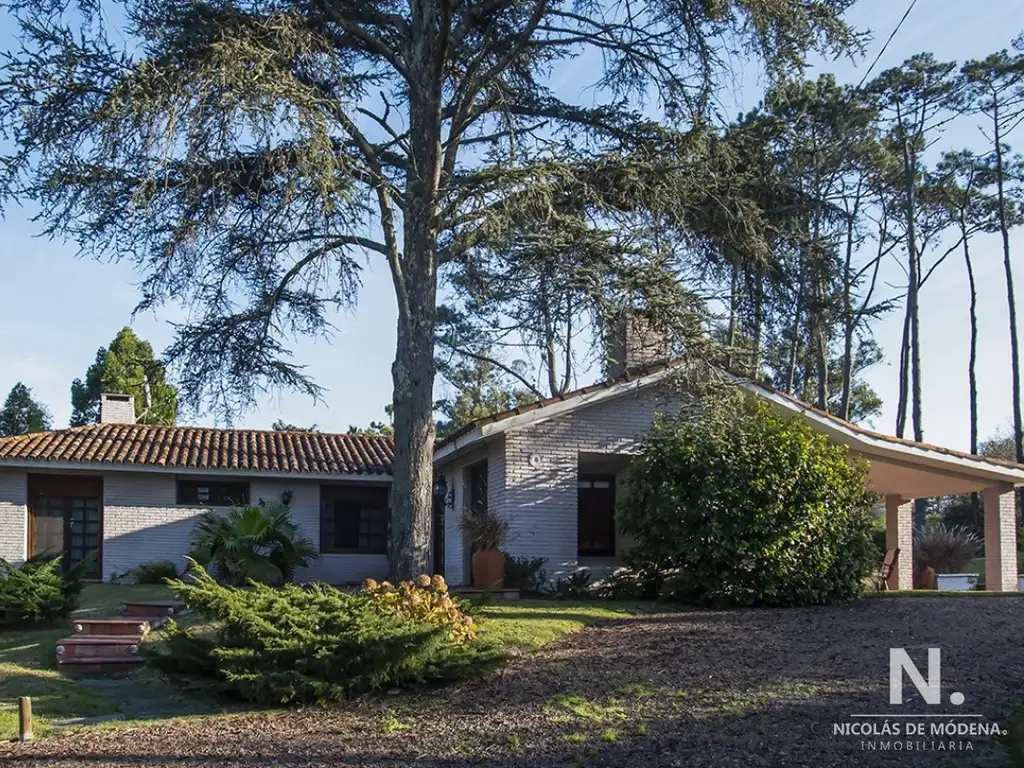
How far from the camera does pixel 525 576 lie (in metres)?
18.7

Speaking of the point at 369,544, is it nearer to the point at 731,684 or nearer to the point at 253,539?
the point at 253,539

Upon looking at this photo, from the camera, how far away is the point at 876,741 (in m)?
8.23

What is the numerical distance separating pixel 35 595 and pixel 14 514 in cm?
805

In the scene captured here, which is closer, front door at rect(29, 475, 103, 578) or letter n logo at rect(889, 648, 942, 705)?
letter n logo at rect(889, 648, 942, 705)

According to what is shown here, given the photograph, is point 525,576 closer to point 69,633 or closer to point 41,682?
point 69,633

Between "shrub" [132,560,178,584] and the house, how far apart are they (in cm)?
58

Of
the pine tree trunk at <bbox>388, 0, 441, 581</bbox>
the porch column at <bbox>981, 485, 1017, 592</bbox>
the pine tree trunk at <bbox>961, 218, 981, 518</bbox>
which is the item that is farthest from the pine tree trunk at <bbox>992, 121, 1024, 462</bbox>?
the pine tree trunk at <bbox>388, 0, 441, 581</bbox>

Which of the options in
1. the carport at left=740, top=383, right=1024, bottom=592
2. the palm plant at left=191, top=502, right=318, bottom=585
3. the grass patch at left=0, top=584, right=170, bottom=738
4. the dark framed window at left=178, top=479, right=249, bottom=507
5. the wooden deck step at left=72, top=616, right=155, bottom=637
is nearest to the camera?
the grass patch at left=0, top=584, right=170, bottom=738

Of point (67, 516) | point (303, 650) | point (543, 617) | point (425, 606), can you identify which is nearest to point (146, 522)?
point (67, 516)

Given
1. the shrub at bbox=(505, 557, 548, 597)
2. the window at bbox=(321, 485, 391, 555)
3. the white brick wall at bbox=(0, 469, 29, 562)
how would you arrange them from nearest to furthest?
1. the shrub at bbox=(505, 557, 548, 597)
2. the white brick wall at bbox=(0, 469, 29, 562)
3. the window at bbox=(321, 485, 391, 555)

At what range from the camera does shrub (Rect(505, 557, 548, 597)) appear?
18.6 metres

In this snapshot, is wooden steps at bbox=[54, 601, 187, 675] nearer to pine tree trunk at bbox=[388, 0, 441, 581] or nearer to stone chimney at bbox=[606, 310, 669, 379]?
pine tree trunk at bbox=[388, 0, 441, 581]

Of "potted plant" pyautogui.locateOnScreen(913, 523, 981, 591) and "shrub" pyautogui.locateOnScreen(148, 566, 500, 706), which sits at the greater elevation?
"shrub" pyautogui.locateOnScreen(148, 566, 500, 706)

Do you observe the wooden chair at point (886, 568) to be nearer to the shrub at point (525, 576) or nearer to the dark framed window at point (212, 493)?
the shrub at point (525, 576)
